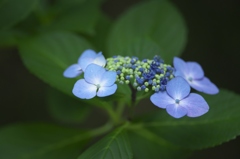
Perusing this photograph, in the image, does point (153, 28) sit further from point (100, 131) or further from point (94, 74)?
point (94, 74)

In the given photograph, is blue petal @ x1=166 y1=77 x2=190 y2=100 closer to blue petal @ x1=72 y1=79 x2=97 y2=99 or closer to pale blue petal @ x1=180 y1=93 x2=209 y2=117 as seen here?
pale blue petal @ x1=180 y1=93 x2=209 y2=117

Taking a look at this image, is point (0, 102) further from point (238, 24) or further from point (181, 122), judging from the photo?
point (238, 24)

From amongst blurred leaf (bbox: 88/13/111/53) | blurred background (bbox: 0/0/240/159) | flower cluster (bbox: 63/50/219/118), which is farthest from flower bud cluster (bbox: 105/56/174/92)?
blurred background (bbox: 0/0/240/159)

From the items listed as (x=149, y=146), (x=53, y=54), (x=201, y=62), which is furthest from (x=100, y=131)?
(x=201, y=62)

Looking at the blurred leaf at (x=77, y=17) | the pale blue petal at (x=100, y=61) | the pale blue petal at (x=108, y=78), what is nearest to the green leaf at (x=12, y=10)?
the blurred leaf at (x=77, y=17)

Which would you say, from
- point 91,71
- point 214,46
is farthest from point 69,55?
point 214,46

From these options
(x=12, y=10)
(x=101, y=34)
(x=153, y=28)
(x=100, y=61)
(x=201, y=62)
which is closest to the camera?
(x=100, y=61)

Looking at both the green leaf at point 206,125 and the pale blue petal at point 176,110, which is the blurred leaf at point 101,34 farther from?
the pale blue petal at point 176,110
